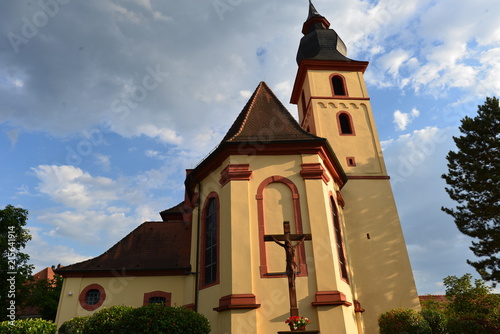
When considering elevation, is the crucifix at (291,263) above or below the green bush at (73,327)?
above

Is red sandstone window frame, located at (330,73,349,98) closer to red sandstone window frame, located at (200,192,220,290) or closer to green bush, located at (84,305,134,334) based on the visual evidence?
red sandstone window frame, located at (200,192,220,290)

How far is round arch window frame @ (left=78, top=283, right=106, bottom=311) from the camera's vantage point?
50.7 feet

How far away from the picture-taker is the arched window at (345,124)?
19.8 m

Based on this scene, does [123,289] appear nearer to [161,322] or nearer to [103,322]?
[103,322]

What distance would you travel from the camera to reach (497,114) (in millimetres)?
20922

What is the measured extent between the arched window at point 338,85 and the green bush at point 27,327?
18.7 meters

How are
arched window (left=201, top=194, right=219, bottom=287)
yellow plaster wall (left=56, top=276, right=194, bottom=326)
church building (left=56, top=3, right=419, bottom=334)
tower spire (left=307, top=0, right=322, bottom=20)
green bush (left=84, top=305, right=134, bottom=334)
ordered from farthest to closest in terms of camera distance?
tower spire (left=307, top=0, right=322, bottom=20), yellow plaster wall (left=56, top=276, right=194, bottom=326), arched window (left=201, top=194, right=219, bottom=287), church building (left=56, top=3, right=419, bottom=334), green bush (left=84, top=305, right=134, bottom=334)

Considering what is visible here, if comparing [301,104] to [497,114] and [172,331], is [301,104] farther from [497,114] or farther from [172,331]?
[172,331]

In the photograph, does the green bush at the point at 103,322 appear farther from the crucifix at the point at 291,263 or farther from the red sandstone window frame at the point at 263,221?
the crucifix at the point at 291,263

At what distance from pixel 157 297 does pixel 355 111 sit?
15.1 meters

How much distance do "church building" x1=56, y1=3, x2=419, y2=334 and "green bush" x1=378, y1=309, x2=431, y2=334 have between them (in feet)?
3.89

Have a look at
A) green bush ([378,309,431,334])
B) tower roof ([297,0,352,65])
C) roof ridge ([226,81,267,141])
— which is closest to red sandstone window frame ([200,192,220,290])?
roof ridge ([226,81,267,141])

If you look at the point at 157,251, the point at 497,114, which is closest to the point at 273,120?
the point at 157,251

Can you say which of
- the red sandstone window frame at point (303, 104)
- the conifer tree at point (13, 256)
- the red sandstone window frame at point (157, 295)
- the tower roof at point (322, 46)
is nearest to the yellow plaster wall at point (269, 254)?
the red sandstone window frame at point (157, 295)
